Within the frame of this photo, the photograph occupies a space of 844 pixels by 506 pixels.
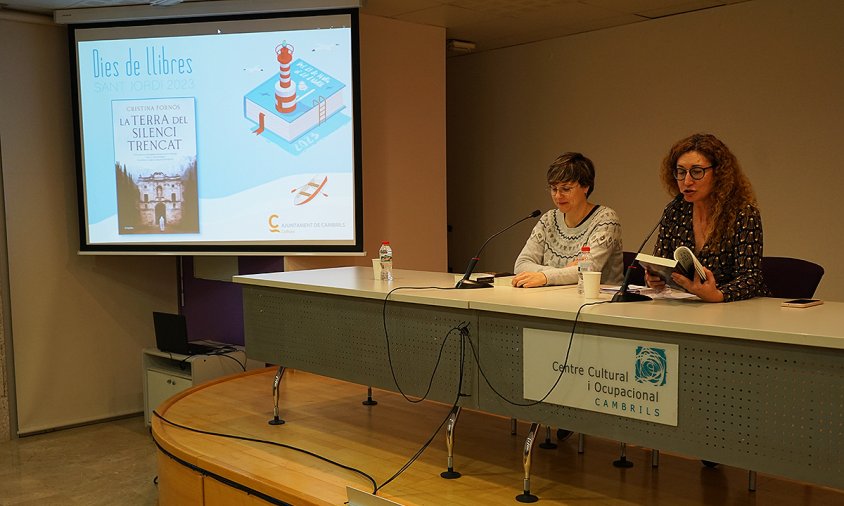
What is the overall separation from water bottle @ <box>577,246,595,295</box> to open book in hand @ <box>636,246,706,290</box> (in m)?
0.29

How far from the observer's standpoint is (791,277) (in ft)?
9.62

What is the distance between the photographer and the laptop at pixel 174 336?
4727mm

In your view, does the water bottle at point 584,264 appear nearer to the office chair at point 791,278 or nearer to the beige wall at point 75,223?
the office chair at point 791,278

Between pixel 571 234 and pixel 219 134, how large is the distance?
93.3 inches

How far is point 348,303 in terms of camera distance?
3117 millimetres

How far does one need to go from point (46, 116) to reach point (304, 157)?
1.61m

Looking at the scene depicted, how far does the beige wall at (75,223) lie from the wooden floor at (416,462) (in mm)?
1410

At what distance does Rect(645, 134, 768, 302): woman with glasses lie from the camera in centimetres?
256

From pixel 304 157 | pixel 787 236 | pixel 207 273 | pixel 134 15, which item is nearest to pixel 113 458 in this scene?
pixel 207 273

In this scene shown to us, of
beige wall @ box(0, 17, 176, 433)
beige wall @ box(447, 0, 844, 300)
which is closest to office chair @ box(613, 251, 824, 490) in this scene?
beige wall @ box(447, 0, 844, 300)

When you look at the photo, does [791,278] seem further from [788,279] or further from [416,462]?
[416,462]

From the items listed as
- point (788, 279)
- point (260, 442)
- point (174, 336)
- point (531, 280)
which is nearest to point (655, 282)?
point (531, 280)

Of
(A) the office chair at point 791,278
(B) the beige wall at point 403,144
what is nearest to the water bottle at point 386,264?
(A) the office chair at point 791,278

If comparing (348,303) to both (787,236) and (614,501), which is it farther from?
(787,236)
